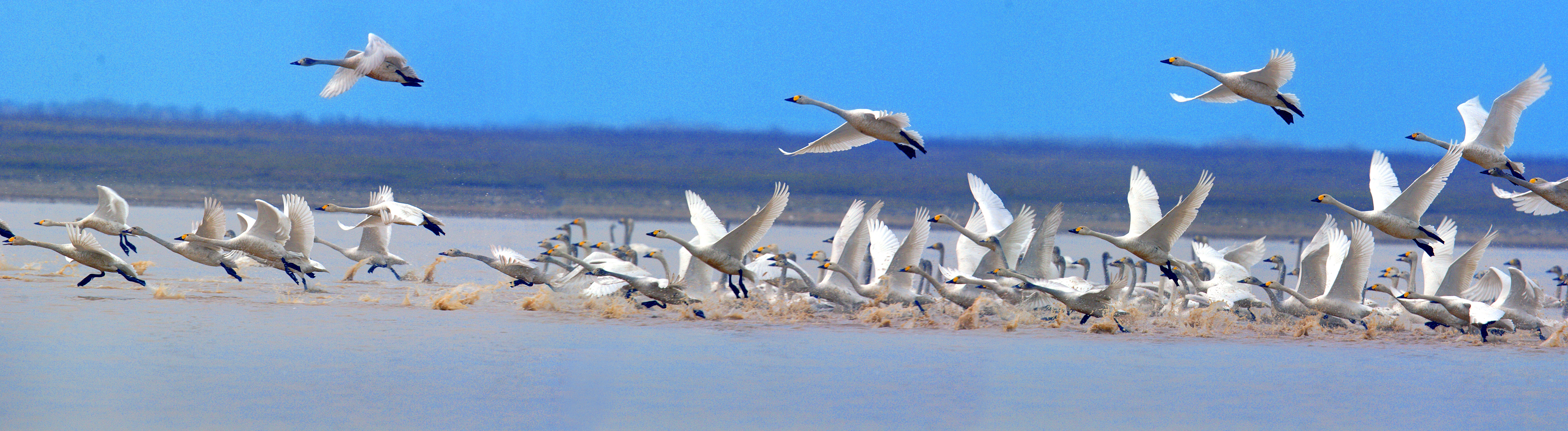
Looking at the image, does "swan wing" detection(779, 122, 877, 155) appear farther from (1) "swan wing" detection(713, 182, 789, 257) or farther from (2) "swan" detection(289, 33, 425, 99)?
(2) "swan" detection(289, 33, 425, 99)

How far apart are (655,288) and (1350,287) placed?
26.0 ft

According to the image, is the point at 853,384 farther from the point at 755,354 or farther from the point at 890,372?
the point at 755,354

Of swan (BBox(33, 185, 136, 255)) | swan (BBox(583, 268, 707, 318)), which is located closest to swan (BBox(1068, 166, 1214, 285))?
swan (BBox(583, 268, 707, 318))

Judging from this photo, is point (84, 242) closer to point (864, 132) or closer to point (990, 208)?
point (864, 132)

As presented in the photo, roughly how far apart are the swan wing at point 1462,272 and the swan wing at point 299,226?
1293 cm

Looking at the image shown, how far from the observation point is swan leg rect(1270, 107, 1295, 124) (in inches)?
531

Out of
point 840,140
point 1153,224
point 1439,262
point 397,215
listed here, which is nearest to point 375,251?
point 397,215

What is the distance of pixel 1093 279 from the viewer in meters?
23.8

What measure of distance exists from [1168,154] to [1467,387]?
46733 millimetres

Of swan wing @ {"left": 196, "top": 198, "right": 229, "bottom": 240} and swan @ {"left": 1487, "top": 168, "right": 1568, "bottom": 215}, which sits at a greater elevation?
swan @ {"left": 1487, "top": 168, "right": 1568, "bottom": 215}

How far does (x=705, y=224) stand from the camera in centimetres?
1548

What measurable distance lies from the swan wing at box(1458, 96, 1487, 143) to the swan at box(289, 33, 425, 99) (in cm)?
1082

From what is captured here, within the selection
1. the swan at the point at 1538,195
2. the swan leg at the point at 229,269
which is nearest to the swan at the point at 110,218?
the swan leg at the point at 229,269

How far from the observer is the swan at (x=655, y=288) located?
619 inches
